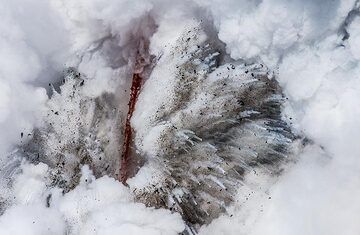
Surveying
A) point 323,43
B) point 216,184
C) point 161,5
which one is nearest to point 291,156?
point 216,184

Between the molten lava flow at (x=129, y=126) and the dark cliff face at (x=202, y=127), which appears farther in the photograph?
the molten lava flow at (x=129, y=126)

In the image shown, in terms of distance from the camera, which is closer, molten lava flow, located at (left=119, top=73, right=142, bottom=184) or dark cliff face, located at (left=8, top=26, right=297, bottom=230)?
dark cliff face, located at (left=8, top=26, right=297, bottom=230)

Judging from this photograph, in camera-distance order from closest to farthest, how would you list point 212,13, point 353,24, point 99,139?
1. point 353,24
2. point 212,13
3. point 99,139

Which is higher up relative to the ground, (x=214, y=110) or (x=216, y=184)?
(x=214, y=110)

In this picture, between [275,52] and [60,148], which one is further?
[60,148]

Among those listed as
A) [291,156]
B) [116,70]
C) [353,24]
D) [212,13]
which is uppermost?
[353,24]

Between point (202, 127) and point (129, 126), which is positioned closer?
point (202, 127)

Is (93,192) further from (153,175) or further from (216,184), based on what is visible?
(216,184)

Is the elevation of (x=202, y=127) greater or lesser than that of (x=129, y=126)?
greater
